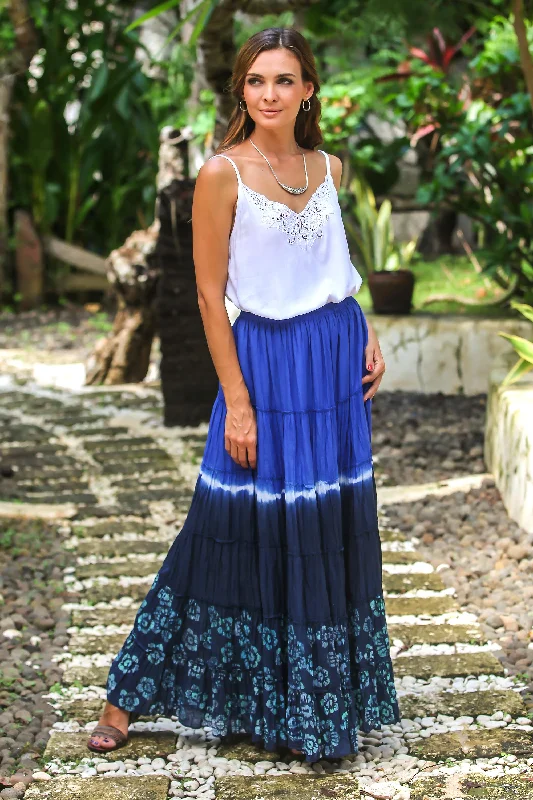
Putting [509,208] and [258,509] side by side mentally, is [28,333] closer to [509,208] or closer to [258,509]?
[509,208]

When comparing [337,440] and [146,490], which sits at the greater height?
[337,440]

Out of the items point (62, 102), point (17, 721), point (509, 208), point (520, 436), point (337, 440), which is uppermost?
point (62, 102)

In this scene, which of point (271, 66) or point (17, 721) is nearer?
point (271, 66)

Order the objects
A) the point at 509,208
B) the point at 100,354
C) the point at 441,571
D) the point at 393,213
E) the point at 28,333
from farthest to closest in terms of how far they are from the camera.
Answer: the point at 393,213, the point at 28,333, the point at 100,354, the point at 509,208, the point at 441,571

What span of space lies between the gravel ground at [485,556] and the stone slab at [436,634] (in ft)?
0.18

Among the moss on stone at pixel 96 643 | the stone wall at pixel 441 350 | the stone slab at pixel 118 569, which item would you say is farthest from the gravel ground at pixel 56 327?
the moss on stone at pixel 96 643

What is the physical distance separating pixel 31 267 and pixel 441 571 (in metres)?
7.34

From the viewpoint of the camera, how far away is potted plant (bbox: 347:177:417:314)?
7109 mm

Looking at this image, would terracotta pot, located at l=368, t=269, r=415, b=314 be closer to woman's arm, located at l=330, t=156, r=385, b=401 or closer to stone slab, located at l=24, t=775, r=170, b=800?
woman's arm, located at l=330, t=156, r=385, b=401

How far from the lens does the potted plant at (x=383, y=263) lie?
7109mm

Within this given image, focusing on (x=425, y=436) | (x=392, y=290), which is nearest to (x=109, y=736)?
(x=425, y=436)

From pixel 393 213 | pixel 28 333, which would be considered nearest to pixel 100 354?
pixel 28 333

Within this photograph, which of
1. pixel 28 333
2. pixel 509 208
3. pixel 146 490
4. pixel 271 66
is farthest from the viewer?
pixel 28 333

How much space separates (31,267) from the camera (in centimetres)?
1059
